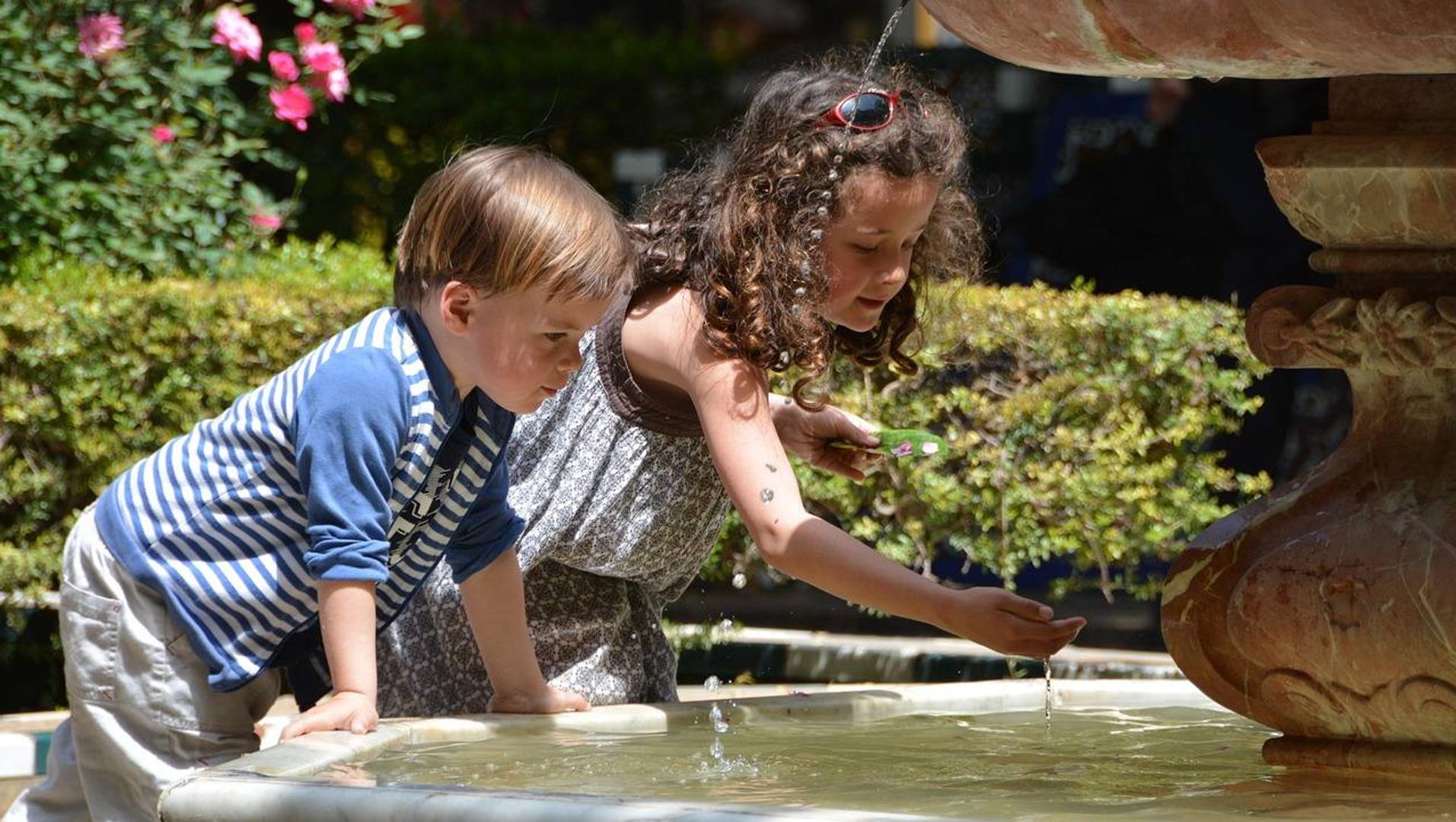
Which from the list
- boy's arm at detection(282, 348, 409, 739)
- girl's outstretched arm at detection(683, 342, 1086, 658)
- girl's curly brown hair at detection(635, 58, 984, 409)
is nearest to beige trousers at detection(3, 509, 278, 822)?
boy's arm at detection(282, 348, 409, 739)

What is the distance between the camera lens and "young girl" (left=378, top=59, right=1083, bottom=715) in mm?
3160

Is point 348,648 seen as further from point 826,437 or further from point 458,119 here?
point 458,119

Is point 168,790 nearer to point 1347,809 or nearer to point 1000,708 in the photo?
point 1347,809

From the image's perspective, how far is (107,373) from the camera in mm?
4781

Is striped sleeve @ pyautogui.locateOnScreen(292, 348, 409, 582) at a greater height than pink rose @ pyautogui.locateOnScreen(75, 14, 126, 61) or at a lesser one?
lesser

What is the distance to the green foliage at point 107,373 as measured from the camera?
471 cm

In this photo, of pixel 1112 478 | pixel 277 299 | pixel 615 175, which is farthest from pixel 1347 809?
pixel 615 175


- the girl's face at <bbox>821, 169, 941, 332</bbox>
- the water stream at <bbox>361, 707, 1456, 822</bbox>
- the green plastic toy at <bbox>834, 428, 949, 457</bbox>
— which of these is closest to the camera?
the water stream at <bbox>361, 707, 1456, 822</bbox>

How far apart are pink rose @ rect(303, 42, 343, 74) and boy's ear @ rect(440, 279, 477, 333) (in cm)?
358

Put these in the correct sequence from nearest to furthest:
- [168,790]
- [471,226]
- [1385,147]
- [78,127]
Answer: [168,790], [1385,147], [471,226], [78,127]

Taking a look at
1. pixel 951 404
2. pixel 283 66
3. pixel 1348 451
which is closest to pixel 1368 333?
pixel 1348 451

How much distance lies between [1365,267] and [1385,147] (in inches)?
6.5

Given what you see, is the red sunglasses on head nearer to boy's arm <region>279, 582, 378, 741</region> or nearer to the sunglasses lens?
the sunglasses lens

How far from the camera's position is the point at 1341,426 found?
661cm
